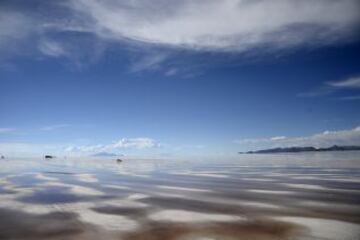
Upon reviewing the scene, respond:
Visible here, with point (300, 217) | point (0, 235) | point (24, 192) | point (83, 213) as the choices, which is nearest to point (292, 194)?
point (300, 217)

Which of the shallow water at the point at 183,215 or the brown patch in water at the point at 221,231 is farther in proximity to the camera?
the shallow water at the point at 183,215

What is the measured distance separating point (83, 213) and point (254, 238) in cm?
659

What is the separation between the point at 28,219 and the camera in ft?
38.5

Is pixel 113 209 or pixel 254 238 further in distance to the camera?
pixel 113 209

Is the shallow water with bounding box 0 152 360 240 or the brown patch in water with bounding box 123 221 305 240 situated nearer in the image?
the brown patch in water with bounding box 123 221 305 240

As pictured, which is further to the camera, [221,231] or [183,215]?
[183,215]

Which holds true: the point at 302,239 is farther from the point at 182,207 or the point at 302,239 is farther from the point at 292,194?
the point at 292,194

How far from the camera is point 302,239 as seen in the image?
29.5 feet

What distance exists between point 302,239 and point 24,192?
15607 millimetres

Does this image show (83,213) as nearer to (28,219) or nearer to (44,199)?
(28,219)

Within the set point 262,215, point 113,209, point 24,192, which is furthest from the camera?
point 24,192

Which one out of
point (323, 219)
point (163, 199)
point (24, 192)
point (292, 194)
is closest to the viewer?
point (323, 219)

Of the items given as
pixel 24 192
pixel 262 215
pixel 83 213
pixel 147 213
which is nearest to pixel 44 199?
pixel 24 192

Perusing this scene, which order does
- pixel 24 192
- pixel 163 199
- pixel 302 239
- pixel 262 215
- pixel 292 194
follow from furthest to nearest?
pixel 24 192 < pixel 292 194 < pixel 163 199 < pixel 262 215 < pixel 302 239
